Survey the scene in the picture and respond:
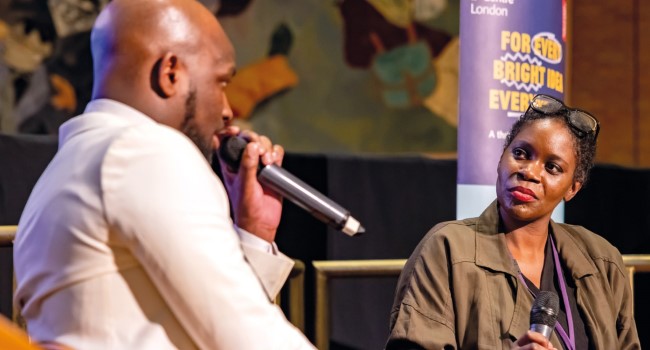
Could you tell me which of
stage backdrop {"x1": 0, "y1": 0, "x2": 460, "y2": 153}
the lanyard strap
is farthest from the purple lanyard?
stage backdrop {"x1": 0, "y1": 0, "x2": 460, "y2": 153}

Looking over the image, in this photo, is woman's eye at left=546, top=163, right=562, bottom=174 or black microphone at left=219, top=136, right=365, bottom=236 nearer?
black microphone at left=219, top=136, right=365, bottom=236

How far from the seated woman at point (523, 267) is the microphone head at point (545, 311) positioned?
0.15m

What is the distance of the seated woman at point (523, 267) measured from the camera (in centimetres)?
251

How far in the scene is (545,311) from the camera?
90.7 inches

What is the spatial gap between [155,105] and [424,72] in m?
4.90

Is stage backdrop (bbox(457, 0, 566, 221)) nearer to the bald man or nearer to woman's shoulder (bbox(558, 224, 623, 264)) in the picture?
woman's shoulder (bbox(558, 224, 623, 264))

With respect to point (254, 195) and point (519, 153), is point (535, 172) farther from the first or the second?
point (254, 195)

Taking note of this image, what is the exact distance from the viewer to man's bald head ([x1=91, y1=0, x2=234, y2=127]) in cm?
150

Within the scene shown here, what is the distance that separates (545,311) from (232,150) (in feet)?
2.94

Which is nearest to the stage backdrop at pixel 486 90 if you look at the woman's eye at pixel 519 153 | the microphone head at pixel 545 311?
the woman's eye at pixel 519 153

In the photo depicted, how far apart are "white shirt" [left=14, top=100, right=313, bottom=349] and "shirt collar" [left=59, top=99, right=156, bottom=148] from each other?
0.01m

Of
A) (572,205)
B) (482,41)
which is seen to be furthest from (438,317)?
(572,205)

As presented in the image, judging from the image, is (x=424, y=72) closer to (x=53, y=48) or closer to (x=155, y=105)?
(x=53, y=48)

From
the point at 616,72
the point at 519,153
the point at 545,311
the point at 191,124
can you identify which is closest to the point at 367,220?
the point at 519,153
